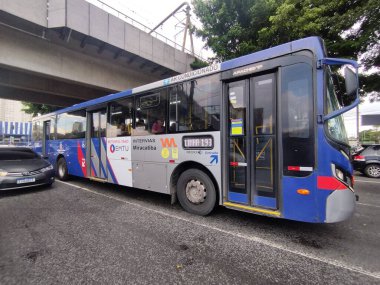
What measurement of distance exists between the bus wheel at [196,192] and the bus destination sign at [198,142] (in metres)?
0.52

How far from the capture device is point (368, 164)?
34.0 ft

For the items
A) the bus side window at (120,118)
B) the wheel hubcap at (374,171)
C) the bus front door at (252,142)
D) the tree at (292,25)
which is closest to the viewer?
the bus front door at (252,142)

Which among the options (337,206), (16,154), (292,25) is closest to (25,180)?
(16,154)

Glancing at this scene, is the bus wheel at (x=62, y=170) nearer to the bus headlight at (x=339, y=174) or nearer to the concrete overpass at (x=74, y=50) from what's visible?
the concrete overpass at (x=74, y=50)

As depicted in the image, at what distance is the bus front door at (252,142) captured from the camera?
12.0ft

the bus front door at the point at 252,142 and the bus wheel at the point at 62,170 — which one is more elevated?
the bus front door at the point at 252,142

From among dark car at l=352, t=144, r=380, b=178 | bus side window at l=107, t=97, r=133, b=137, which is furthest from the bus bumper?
dark car at l=352, t=144, r=380, b=178

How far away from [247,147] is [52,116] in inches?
360

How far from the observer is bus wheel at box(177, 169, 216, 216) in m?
4.37

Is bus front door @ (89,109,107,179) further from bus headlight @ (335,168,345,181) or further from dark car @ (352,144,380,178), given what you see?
dark car @ (352,144,380,178)

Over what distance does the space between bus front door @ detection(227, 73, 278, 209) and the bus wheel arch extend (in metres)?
0.42

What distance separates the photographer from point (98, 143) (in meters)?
7.01

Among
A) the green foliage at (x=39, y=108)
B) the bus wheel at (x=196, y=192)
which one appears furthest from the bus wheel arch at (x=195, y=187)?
the green foliage at (x=39, y=108)

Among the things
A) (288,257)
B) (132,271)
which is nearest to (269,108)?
(288,257)
